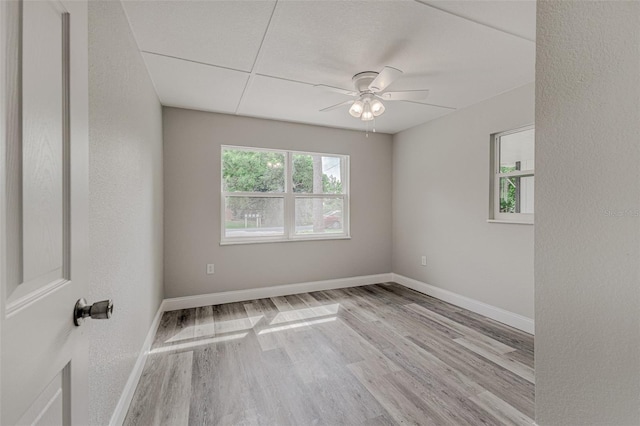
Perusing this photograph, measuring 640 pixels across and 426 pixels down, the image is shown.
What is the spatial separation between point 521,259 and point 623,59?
103 inches

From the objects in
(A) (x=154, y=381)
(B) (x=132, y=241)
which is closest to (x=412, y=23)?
(B) (x=132, y=241)

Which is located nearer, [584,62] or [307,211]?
[584,62]

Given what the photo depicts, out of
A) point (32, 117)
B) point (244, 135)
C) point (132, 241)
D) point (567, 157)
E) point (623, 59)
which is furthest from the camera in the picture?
point (244, 135)

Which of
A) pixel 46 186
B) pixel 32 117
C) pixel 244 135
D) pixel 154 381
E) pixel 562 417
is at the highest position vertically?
pixel 244 135

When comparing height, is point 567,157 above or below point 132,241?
above

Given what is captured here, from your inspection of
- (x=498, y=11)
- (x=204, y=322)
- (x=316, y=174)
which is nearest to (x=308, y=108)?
(x=316, y=174)

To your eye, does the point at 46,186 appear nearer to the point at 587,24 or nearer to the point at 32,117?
the point at 32,117

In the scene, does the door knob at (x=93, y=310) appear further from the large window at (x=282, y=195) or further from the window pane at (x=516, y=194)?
the window pane at (x=516, y=194)

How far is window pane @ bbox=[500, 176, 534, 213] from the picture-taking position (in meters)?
2.85

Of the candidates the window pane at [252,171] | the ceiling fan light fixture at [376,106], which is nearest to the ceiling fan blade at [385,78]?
the ceiling fan light fixture at [376,106]

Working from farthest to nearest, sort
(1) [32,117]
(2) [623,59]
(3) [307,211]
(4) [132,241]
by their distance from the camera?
(3) [307,211] → (4) [132,241] → (2) [623,59] → (1) [32,117]

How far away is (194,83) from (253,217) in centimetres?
173

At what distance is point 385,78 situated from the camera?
2.17m

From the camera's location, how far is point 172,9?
169 cm
